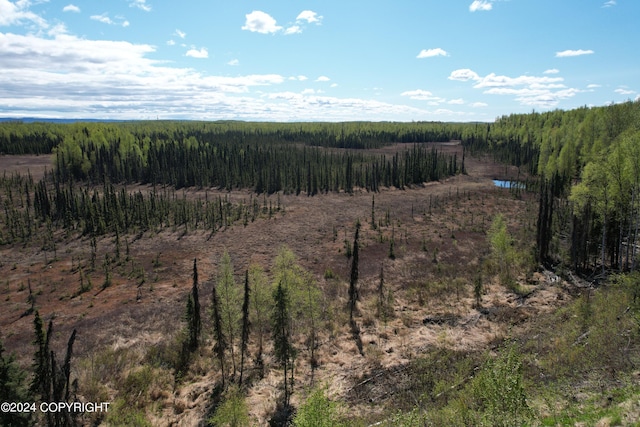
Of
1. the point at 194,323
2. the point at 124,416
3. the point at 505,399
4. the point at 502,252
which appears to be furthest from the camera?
the point at 502,252

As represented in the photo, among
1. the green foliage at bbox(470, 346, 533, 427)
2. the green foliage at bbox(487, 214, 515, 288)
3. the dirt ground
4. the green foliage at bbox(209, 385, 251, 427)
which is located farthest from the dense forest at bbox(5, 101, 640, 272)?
the green foliage at bbox(209, 385, 251, 427)

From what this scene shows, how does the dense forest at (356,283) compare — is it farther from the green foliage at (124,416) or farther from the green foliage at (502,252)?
the green foliage at (502,252)

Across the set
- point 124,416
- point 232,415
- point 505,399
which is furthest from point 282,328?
point 505,399

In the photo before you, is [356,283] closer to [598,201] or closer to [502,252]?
[502,252]

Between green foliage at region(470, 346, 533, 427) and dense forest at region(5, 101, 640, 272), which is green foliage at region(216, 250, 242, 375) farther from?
dense forest at region(5, 101, 640, 272)

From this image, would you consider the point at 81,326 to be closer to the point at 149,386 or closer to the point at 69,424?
the point at 149,386

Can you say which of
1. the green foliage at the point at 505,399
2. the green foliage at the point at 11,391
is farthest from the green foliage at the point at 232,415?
the green foliage at the point at 505,399

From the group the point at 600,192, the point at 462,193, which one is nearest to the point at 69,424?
the point at 600,192

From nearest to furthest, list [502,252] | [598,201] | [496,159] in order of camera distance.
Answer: [598,201] → [502,252] → [496,159]

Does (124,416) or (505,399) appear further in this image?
(124,416)
